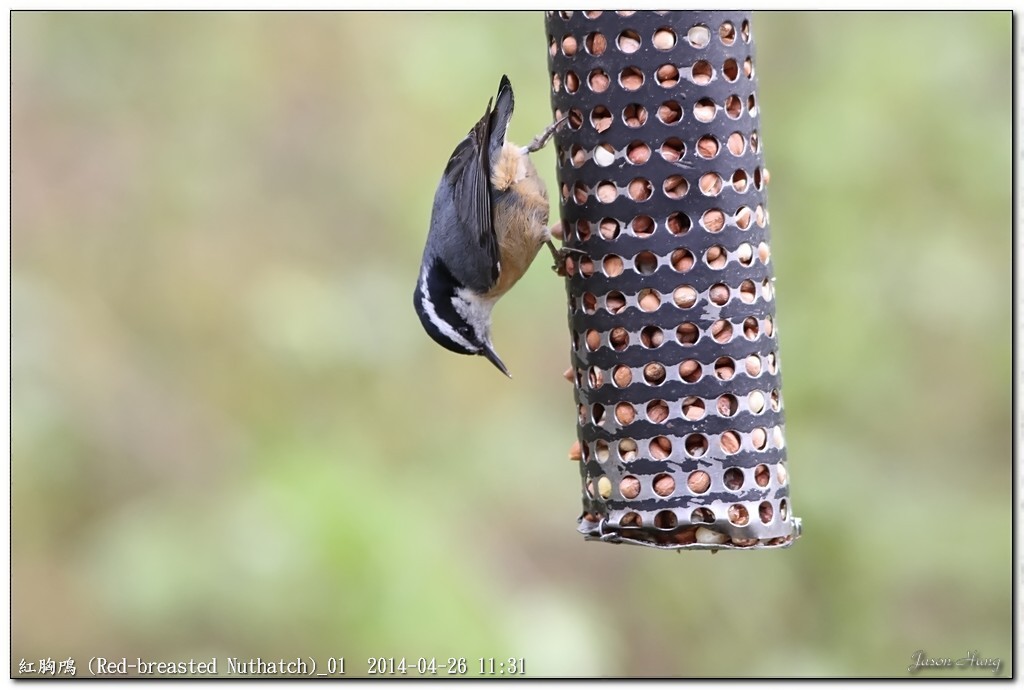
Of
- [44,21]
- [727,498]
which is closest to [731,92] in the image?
[727,498]

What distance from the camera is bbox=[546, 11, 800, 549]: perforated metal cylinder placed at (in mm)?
3270

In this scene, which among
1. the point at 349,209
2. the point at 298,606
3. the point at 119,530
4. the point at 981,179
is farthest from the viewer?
the point at 349,209

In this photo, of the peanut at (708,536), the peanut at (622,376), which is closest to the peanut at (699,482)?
the peanut at (708,536)

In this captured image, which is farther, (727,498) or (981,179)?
(981,179)

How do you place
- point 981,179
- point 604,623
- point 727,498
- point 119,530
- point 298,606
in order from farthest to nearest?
point 604,623, point 981,179, point 119,530, point 298,606, point 727,498

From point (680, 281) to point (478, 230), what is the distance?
3.90 feet

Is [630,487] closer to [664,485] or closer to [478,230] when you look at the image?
[664,485]

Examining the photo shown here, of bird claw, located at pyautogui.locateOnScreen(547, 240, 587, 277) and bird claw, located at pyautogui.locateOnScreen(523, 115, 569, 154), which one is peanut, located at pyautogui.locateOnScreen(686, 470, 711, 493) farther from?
bird claw, located at pyautogui.locateOnScreen(523, 115, 569, 154)

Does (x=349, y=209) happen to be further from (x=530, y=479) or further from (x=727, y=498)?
(x=727, y=498)

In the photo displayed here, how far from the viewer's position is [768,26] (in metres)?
5.95

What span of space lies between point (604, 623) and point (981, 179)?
112 inches

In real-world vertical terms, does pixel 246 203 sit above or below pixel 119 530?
above
